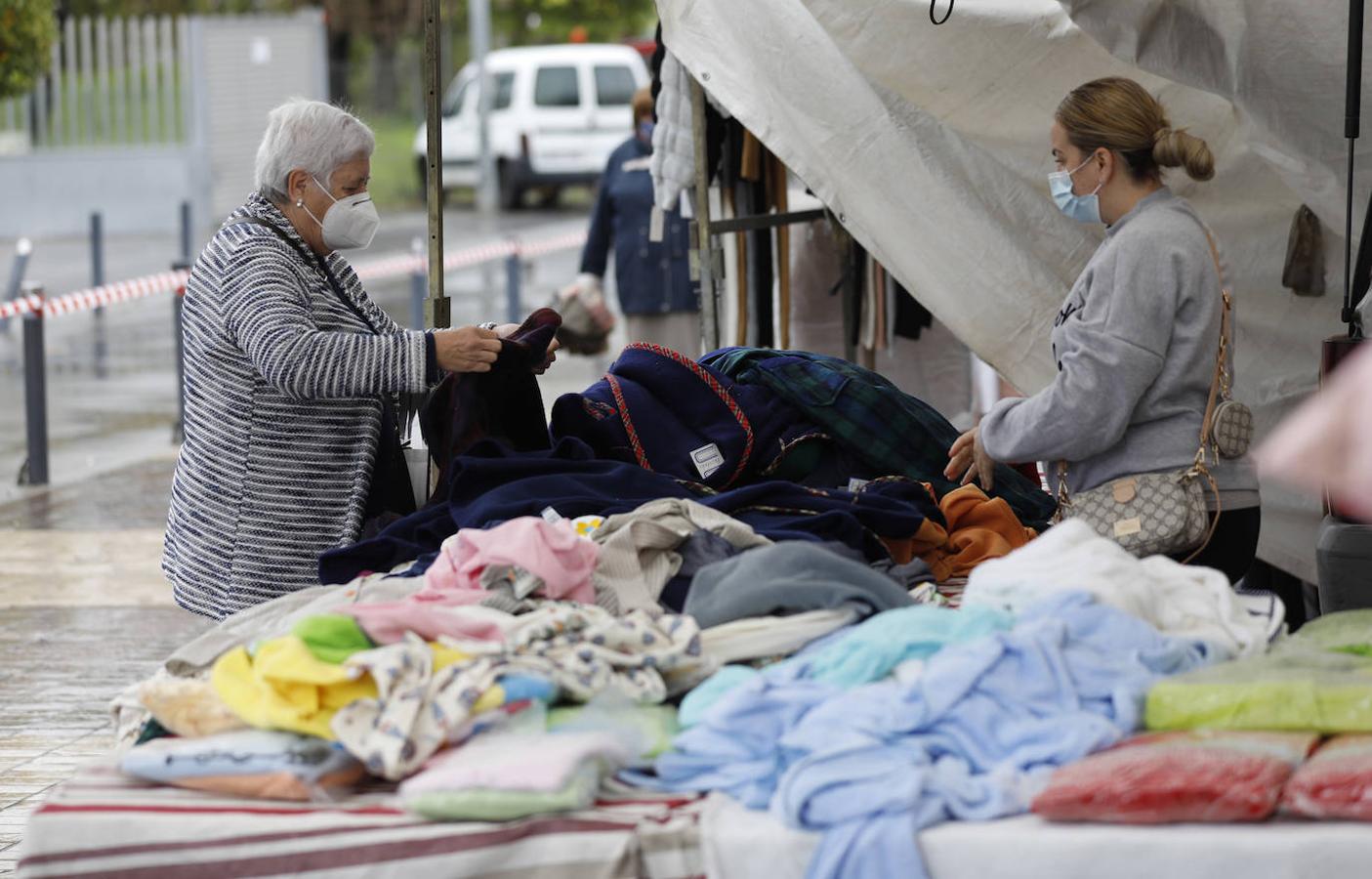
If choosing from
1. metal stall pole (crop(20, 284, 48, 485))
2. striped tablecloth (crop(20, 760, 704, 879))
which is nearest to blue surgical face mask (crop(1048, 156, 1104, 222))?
striped tablecloth (crop(20, 760, 704, 879))

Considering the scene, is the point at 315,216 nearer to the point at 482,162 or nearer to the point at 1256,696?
the point at 1256,696

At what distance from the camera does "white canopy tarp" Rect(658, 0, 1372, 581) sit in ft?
19.4

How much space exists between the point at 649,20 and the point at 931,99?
36462 mm

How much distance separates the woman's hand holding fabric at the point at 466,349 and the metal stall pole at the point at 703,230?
2.59m

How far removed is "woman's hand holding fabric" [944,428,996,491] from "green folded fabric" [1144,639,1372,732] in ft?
4.43

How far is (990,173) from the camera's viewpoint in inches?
242

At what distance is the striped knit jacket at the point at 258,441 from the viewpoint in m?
4.33

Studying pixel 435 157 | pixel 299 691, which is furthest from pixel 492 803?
pixel 435 157

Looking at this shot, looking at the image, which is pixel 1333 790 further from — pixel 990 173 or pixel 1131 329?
pixel 990 173

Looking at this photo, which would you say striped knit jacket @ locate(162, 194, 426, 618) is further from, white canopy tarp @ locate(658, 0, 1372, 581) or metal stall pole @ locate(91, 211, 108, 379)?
metal stall pole @ locate(91, 211, 108, 379)

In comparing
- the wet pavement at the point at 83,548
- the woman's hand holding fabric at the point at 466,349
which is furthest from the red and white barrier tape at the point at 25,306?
the woman's hand holding fabric at the point at 466,349

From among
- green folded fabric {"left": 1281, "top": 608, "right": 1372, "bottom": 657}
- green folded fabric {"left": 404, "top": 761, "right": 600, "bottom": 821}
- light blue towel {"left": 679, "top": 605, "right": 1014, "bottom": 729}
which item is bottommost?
green folded fabric {"left": 404, "top": 761, "right": 600, "bottom": 821}

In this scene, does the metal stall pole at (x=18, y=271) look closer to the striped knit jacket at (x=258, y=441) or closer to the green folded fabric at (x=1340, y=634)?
the striped knit jacket at (x=258, y=441)

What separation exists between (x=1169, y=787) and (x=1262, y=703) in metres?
0.32
